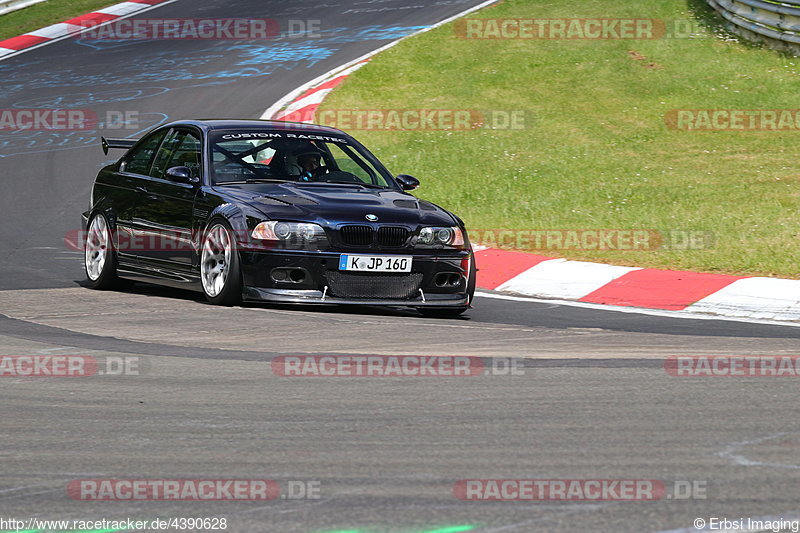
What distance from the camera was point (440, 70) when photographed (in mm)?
19156

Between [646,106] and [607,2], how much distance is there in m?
5.88

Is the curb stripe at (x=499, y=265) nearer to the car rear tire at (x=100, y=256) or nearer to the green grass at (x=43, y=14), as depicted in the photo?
the car rear tire at (x=100, y=256)

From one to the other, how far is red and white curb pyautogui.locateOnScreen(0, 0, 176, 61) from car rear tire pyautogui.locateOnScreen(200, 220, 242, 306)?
53.2ft

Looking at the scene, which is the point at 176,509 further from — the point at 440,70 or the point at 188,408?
the point at 440,70

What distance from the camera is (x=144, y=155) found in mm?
10062

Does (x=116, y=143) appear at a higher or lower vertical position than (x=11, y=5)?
lower

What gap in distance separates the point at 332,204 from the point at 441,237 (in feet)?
2.70

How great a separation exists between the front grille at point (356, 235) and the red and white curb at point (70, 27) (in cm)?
1688

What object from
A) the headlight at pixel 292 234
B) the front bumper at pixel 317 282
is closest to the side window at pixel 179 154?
the headlight at pixel 292 234

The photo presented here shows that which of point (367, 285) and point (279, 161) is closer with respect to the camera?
point (367, 285)

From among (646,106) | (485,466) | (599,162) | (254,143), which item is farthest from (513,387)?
(646,106)

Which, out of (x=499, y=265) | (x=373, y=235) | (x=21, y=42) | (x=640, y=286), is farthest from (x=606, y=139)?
(x=21, y=42)

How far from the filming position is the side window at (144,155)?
998 centimetres

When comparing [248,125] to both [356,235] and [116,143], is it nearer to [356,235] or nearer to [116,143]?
[116,143]
